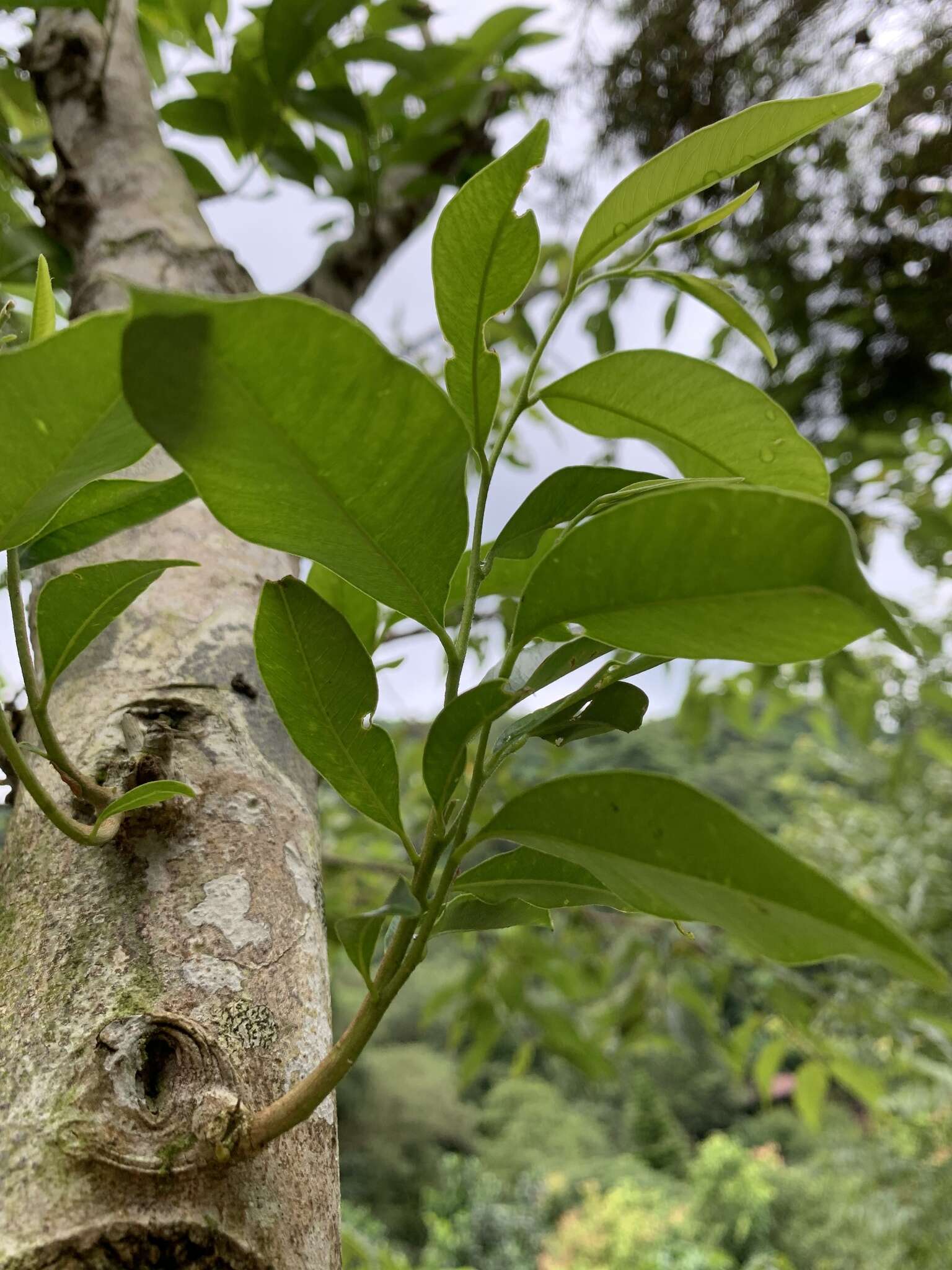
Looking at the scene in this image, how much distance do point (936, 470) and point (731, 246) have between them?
1.43ft

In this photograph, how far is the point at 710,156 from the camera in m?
0.27

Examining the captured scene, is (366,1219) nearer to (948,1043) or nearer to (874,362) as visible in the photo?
(948,1043)

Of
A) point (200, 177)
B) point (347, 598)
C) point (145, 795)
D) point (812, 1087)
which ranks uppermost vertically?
point (200, 177)

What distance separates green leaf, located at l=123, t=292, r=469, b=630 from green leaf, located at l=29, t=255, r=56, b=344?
102mm

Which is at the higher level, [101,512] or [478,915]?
[101,512]

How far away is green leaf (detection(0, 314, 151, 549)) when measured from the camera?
0.60 ft

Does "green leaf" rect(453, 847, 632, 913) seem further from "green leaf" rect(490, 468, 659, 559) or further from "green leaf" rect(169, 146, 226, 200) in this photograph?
"green leaf" rect(169, 146, 226, 200)

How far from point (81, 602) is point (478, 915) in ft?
0.55

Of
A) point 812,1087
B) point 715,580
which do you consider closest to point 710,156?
point 715,580

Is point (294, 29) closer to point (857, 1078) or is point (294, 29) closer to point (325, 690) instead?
point (325, 690)

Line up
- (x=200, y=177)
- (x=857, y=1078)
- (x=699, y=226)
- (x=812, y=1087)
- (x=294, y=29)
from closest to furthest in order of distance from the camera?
(x=699, y=226) < (x=294, y=29) < (x=200, y=177) < (x=857, y=1078) < (x=812, y=1087)

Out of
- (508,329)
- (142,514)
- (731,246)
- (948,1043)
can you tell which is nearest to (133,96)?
(508,329)

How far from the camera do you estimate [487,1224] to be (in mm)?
5547

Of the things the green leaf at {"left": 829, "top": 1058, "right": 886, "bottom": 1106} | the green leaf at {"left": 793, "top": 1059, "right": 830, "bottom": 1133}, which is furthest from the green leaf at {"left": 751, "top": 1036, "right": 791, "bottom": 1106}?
the green leaf at {"left": 829, "top": 1058, "right": 886, "bottom": 1106}
